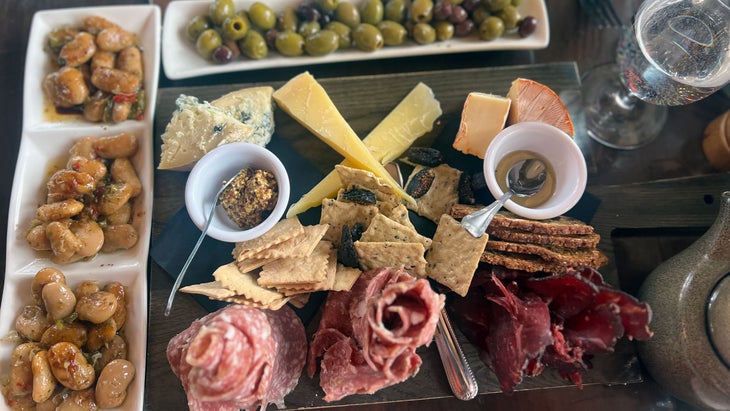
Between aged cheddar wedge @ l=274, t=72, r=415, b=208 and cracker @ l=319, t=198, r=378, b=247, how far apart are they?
14cm

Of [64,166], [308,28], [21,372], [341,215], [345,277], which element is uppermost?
[308,28]

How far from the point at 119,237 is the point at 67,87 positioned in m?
0.57

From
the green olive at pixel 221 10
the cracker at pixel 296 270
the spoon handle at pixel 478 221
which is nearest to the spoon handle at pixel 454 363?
the spoon handle at pixel 478 221

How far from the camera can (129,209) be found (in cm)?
165

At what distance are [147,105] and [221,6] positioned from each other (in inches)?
17.7

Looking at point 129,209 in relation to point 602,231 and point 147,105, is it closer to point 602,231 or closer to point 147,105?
point 147,105

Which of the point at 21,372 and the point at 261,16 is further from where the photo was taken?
the point at 261,16

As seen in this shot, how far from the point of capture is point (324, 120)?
5.39ft

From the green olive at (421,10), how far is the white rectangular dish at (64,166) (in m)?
0.96

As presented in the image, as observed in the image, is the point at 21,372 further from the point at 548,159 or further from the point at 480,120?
the point at 548,159

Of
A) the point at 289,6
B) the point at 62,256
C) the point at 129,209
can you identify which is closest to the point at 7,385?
the point at 62,256

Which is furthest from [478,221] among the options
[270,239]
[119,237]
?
[119,237]

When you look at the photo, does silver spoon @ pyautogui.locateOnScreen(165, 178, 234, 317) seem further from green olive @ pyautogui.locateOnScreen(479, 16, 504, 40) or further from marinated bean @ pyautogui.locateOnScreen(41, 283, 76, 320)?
green olive @ pyautogui.locateOnScreen(479, 16, 504, 40)

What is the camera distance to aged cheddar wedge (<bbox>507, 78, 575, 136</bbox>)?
155cm
